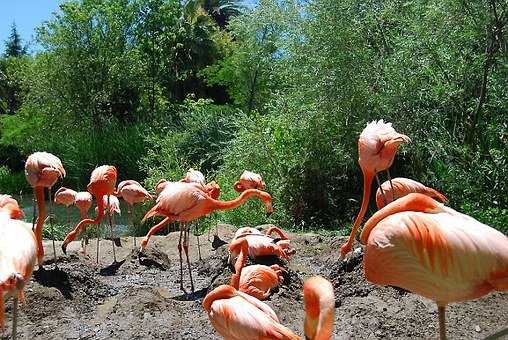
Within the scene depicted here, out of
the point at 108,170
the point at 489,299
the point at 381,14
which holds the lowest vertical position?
the point at 489,299

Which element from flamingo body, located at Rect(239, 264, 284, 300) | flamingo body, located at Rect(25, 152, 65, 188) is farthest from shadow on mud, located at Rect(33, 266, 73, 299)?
Answer: flamingo body, located at Rect(239, 264, 284, 300)

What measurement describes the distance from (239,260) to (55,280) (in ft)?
7.23

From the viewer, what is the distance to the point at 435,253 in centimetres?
173

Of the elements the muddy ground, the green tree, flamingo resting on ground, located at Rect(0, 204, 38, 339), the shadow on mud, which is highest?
the green tree

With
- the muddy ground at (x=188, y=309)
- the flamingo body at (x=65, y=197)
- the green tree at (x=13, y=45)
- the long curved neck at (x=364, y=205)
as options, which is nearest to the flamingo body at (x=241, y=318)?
the muddy ground at (x=188, y=309)

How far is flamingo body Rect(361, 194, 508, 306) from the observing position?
5.52 ft

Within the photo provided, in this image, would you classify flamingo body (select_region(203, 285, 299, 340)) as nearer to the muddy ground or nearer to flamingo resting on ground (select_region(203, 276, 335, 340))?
flamingo resting on ground (select_region(203, 276, 335, 340))

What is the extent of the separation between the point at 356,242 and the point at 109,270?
2.61 meters

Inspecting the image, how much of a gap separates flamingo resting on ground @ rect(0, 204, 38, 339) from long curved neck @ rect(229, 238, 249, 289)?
1.49 meters

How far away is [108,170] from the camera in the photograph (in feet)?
24.7

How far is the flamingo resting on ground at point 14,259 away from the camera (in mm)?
2338

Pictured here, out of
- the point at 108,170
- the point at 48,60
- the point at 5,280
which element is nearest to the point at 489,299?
the point at 5,280

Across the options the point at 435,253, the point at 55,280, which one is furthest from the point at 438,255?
the point at 55,280

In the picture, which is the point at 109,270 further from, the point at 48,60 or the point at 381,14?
the point at 48,60
